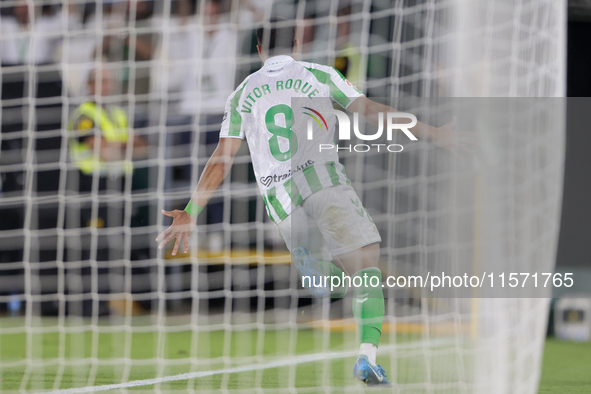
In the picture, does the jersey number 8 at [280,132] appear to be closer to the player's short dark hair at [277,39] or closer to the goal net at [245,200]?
the player's short dark hair at [277,39]

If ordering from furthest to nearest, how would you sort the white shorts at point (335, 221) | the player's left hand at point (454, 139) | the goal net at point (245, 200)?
1. the white shorts at point (335, 221)
2. the goal net at point (245, 200)
3. the player's left hand at point (454, 139)

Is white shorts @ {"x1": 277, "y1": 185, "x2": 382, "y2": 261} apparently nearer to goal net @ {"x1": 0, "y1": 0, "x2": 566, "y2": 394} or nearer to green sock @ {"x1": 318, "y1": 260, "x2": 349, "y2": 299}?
green sock @ {"x1": 318, "y1": 260, "x2": 349, "y2": 299}

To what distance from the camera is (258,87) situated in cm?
278

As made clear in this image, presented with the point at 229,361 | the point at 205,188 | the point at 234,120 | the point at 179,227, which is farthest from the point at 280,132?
the point at 229,361

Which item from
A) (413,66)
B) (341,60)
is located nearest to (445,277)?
(413,66)

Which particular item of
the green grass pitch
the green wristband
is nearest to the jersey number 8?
the green wristband

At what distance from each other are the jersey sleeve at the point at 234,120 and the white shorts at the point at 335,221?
0.42m

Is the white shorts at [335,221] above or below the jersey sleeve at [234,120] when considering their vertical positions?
below

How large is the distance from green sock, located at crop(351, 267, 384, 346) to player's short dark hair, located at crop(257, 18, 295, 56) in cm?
97

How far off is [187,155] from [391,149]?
90.6 inches

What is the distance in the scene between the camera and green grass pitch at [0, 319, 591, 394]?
9.43ft

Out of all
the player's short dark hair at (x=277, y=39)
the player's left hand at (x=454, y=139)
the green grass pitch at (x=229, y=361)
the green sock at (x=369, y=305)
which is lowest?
the green grass pitch at (x=229, y=361)

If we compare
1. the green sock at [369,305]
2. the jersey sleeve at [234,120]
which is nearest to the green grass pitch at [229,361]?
the green sock at [369,305]

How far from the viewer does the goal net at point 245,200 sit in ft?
7.69
